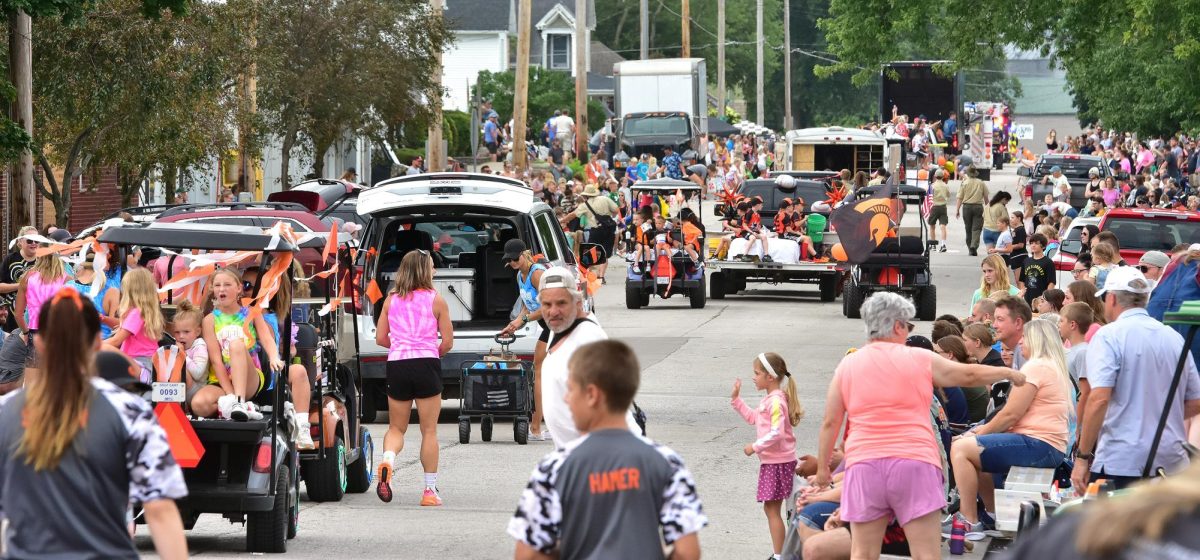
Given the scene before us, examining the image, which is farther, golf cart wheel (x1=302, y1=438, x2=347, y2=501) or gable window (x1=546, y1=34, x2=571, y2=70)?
gable window (x1=546, y1=34, x2=571, y2=70)

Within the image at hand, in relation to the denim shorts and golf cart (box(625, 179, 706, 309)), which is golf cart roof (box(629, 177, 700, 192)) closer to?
golf cart (box(625, 179, 706, 309))

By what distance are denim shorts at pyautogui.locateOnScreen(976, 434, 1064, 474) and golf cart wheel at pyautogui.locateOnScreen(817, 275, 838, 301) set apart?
61.3 ft

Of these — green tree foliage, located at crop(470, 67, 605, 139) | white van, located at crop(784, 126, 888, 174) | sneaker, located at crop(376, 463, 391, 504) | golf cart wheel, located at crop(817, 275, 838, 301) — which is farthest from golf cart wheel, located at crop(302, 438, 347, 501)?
green tree foliage, located at crop(470, 67, 605, 139)

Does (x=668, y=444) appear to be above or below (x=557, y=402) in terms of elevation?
below

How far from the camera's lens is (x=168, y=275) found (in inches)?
495

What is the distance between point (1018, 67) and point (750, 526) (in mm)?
150772

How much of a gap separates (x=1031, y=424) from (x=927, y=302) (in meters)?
15.7

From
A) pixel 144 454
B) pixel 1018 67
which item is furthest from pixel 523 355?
pixel 1018 67

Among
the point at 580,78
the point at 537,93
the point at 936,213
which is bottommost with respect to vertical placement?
the point at 936,213

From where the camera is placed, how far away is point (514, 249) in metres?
15.0

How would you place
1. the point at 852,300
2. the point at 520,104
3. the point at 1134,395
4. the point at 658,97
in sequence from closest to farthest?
the point at 1134,395 < the point at 852,300 < the point at 520,104 < the point at 658,97

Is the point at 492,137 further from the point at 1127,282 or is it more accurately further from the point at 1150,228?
the point at 1127,282

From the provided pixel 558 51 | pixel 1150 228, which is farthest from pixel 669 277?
pixel 558 51

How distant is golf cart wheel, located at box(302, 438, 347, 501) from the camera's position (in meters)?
11.1
